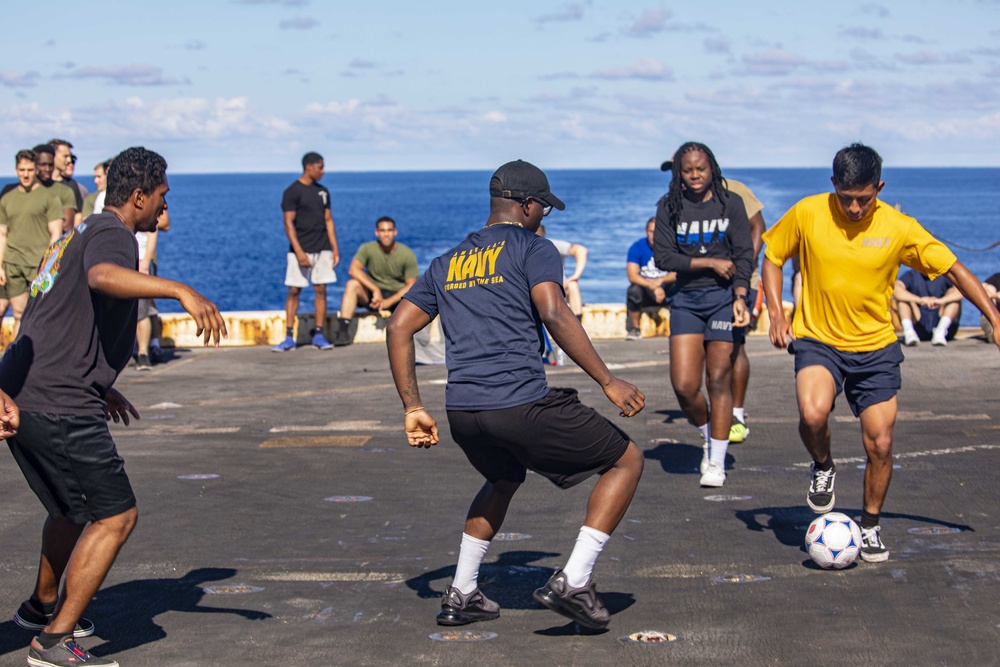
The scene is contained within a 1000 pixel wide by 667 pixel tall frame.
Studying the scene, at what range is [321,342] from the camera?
16.3m

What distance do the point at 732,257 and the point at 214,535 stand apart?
3772mm

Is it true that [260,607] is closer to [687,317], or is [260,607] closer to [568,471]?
[568,471]

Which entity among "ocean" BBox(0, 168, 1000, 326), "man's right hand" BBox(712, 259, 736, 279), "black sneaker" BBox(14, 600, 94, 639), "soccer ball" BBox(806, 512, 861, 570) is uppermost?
"man's right hand" BBox(712, 259, 736, 279)

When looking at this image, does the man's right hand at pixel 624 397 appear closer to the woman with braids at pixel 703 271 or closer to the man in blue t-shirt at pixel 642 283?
the woman with braids at pixel 703 271

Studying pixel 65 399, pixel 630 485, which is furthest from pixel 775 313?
pixel 65 399

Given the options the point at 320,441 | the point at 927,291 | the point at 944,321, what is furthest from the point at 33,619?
the point at 927,291

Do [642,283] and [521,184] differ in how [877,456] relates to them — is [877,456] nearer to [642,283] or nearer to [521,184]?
[521,184]

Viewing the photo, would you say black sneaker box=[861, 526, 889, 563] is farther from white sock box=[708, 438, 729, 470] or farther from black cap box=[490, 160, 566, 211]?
black cap box=[490, 160, 566, 211]

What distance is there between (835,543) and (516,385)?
1967mm

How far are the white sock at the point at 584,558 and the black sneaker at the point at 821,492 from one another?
82.4 inches

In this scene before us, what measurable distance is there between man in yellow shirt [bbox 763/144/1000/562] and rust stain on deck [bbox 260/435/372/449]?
13.4 ft

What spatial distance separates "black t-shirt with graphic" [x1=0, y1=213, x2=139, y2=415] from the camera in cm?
503

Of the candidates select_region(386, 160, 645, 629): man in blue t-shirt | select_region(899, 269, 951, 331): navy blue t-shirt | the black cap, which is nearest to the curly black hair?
select_region(386, 160, 645, 629): man in blue t-shirt

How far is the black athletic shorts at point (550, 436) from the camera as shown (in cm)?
532
